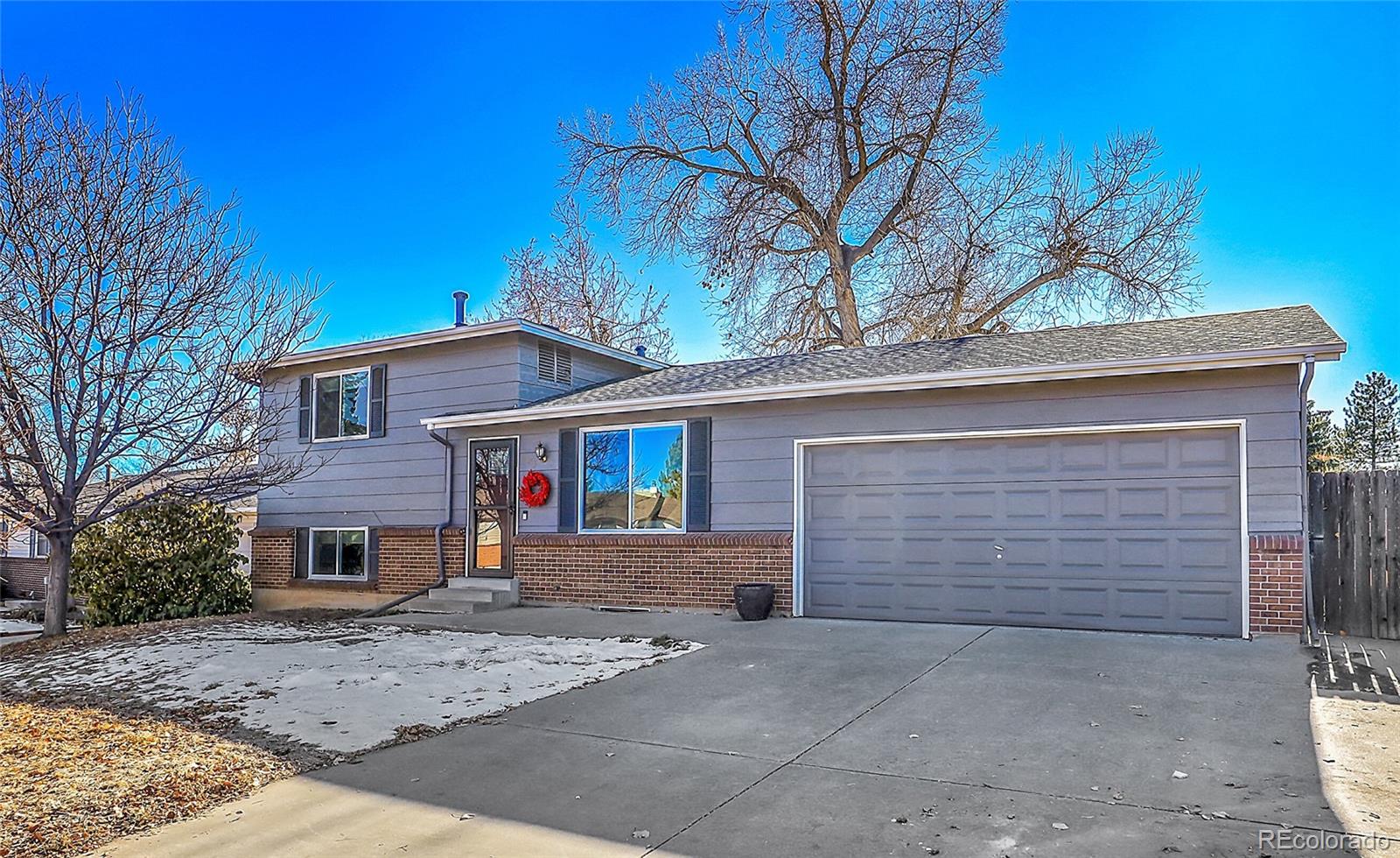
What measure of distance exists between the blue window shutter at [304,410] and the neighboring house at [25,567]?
10.6 m

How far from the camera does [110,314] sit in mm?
9922

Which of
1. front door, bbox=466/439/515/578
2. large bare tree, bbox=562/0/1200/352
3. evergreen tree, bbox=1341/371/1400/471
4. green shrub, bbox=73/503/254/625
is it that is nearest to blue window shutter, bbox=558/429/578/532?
front door, bbox=466/439/515/578

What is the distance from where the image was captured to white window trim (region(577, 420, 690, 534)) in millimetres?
11109

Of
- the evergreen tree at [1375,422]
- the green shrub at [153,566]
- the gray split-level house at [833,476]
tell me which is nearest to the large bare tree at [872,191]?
the gray split-level house at [833,476]

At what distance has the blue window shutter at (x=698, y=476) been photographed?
11.0 m

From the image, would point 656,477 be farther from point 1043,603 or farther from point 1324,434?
point 1324,434

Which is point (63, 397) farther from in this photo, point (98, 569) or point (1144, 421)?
point (1144, 421)

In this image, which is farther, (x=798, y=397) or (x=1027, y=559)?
(x=798, y=397)

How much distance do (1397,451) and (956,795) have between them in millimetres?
36724

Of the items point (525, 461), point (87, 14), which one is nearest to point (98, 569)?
point (525, 461)

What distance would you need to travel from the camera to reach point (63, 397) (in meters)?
9.80

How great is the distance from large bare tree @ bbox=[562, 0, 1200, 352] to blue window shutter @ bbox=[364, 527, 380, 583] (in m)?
9.89

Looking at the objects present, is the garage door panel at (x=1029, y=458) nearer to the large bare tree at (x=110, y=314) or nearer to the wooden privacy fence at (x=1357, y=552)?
the wooden privacy fence at (x=1357, y=552)

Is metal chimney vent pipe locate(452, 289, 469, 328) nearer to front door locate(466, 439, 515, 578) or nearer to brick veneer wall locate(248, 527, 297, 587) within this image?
front door locate(466, 439, 515, 578)
